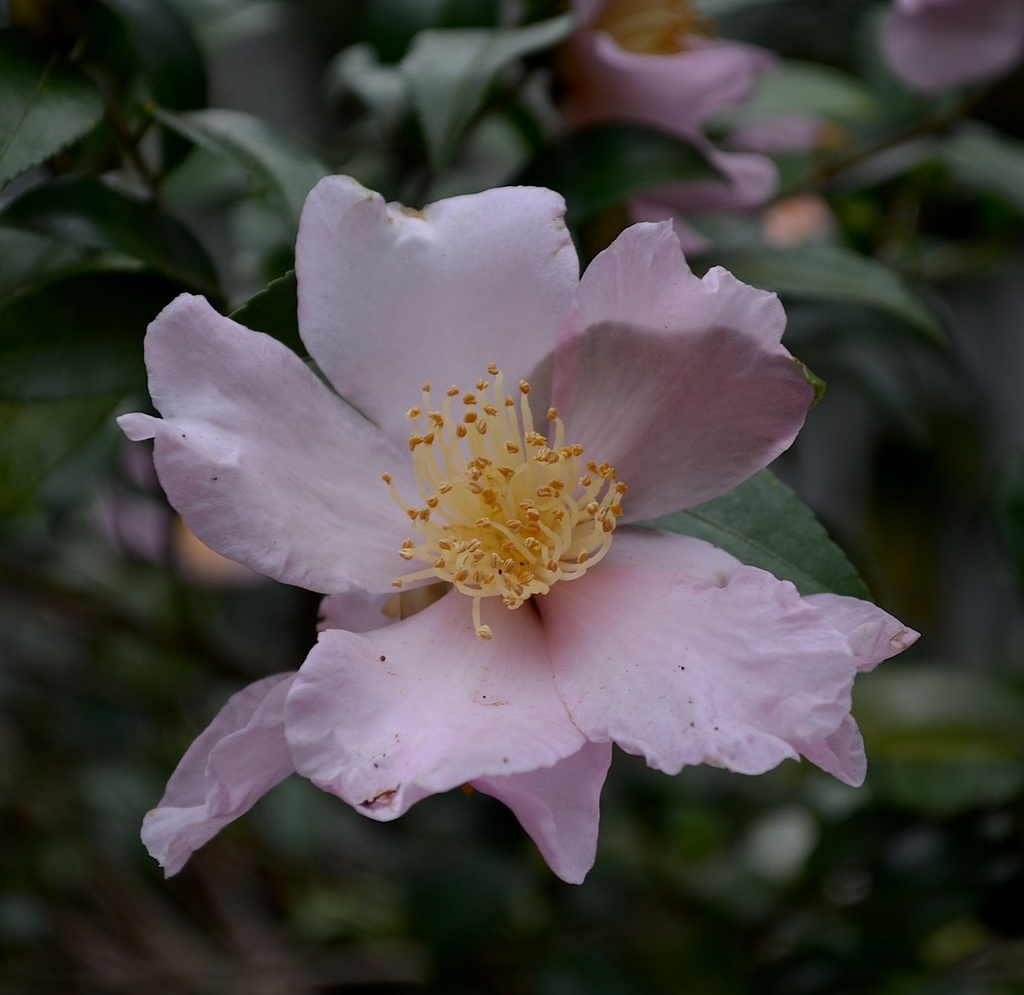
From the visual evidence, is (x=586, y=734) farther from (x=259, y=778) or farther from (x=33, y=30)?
(x=33, y=30)

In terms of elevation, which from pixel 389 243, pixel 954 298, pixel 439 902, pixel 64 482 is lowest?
pixel 954 298

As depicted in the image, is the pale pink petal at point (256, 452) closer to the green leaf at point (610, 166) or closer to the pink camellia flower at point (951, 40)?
the green leaf at point (610, 166)

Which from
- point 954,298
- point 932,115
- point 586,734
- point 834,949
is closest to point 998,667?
point 834,949

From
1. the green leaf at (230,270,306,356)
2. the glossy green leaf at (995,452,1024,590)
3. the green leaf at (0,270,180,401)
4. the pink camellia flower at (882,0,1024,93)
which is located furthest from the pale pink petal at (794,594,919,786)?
the pink camellia flower at (882,0,1024,93)

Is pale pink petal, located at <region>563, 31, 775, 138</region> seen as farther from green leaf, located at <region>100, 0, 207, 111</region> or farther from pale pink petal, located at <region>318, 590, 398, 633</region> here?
pale pink petal, located at <region>318, 590, 398, 633</region>

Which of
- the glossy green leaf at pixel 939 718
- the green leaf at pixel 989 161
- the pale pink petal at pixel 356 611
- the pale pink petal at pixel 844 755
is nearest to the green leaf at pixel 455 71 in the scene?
the pale pink petal at pixel 356 611

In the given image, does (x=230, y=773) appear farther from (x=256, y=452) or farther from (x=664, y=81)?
(x=664, y=81)
